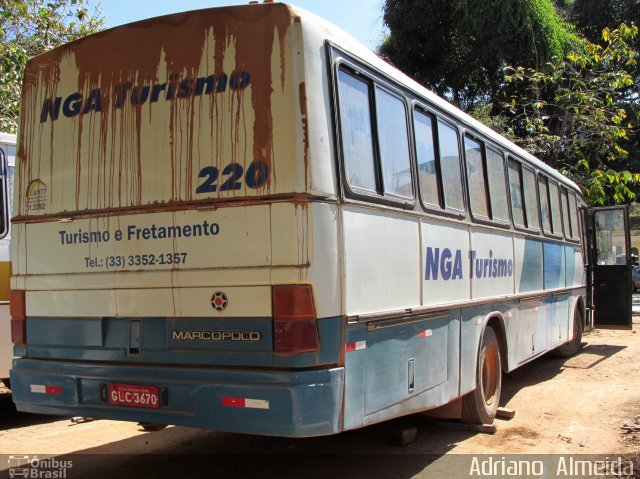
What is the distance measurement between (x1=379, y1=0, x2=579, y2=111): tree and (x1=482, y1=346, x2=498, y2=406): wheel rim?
597 inches

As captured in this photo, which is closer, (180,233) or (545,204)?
(180,233)

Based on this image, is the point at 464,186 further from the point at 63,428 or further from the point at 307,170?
the point at 63,428

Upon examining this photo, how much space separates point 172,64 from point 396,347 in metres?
2.45

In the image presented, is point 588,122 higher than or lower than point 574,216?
higher

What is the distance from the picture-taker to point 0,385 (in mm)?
8188

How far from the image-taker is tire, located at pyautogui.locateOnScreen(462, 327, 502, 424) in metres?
5.98

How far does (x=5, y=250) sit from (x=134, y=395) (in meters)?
3.35

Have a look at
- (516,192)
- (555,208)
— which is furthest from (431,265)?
(555,208)

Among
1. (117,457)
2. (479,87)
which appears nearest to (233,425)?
(117,457)

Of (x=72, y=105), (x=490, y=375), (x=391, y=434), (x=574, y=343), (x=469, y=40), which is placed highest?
(x=469, y=40)

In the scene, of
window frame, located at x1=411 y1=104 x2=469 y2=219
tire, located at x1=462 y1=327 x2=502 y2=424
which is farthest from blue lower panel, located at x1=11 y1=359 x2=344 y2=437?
tire, located at x1=462 y1=327 x2=502 y2=424

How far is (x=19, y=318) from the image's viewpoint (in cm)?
462

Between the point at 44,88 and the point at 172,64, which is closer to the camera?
the point at 172,64

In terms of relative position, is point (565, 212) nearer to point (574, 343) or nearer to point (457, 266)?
point (574, 343)
